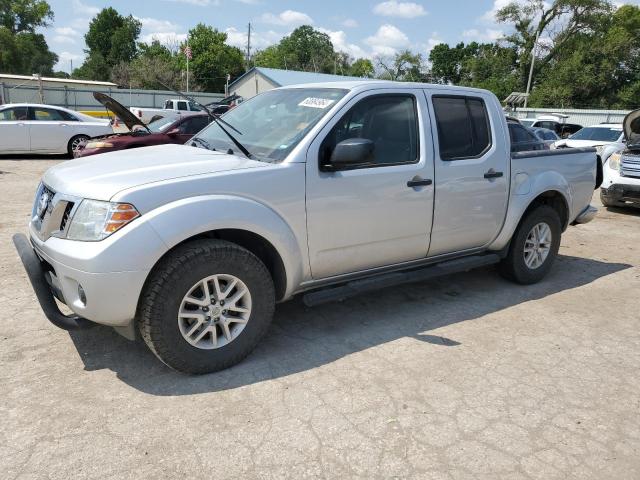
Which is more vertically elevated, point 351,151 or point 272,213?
point 351,151

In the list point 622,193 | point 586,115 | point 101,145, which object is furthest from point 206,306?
point 586,115

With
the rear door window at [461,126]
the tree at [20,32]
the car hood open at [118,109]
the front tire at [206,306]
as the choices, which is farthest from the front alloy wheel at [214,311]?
the tree at [20,32]

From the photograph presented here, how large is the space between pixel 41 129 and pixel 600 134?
50.1ft

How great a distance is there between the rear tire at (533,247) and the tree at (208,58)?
2835 inches

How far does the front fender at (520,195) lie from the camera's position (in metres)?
4.71

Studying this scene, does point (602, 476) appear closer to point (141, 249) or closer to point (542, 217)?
point (141, 249)

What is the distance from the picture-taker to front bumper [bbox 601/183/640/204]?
29.4 ft

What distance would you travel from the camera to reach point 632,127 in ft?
32.0

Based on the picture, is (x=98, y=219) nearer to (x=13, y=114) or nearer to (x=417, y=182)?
(x=417, y=182)

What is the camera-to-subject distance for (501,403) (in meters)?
3.10

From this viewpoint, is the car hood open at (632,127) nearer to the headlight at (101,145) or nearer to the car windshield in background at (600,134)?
the car windshield in background at (600,134)

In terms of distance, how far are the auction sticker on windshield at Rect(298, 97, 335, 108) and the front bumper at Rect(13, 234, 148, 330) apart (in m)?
1.74

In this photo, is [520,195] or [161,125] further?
[161,125]

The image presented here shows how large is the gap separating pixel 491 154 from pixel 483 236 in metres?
0.72
